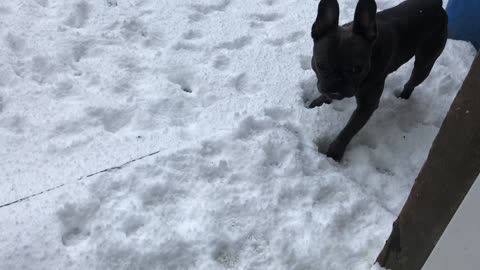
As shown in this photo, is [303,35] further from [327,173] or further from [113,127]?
[113,127]

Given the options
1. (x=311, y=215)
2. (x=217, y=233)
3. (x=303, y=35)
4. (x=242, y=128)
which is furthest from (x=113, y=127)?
(x=303, y=35)

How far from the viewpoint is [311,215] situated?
2.49m

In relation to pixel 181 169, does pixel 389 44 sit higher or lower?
higher

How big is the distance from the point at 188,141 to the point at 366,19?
112 cm

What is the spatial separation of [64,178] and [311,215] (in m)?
1.23

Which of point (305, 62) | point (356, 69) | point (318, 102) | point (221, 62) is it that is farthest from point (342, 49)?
point (221, 62)

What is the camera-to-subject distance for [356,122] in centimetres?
279

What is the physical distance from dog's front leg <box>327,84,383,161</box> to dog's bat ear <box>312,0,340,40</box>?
0.43 meters

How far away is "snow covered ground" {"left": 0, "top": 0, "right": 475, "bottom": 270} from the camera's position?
2.33 m

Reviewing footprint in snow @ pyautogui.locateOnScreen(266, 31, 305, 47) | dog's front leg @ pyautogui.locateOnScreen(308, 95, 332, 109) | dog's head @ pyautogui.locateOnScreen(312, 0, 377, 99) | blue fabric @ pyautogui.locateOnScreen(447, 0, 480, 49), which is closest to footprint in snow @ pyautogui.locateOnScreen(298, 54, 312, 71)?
footprint in snow @ pyautogui.locateOnScreen(266, 31, 305, 47)

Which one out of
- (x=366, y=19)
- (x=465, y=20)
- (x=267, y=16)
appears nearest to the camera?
(x=366, y=19)

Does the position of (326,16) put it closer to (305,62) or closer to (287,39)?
(305,62)

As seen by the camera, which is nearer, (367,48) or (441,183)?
(441,183)

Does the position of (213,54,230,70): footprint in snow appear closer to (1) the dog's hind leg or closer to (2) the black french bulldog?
(2) the black french bulldog
